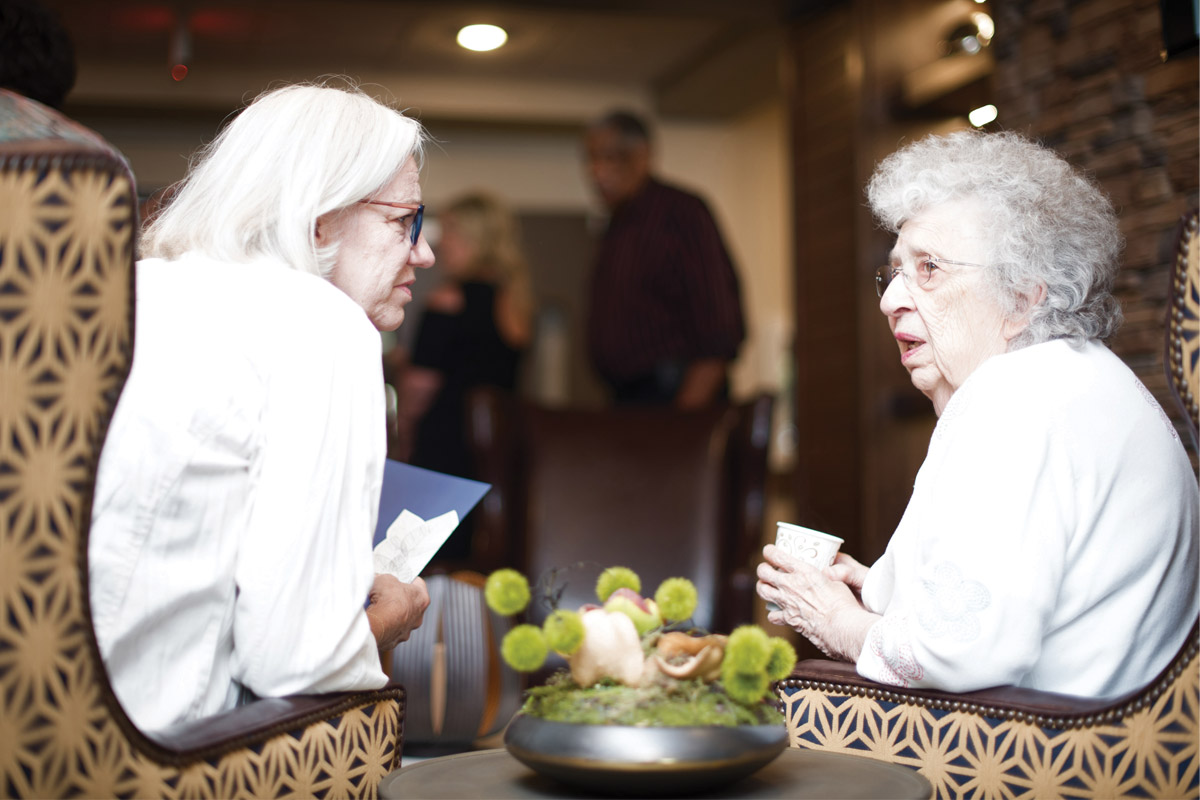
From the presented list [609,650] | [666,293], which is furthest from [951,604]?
[666,293]

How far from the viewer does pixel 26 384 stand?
0.97m

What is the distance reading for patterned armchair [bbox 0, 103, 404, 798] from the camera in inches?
37.8

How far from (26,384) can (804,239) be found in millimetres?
3950

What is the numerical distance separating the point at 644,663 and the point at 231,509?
0.48m

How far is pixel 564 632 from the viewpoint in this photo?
0.99 metres

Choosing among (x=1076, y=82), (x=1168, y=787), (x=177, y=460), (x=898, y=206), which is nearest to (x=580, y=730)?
(x=177, y=460)

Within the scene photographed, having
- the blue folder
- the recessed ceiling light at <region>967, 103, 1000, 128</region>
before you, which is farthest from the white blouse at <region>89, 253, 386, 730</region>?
the recessed ceiling light at <region>967, 103, 1000, 128</region>

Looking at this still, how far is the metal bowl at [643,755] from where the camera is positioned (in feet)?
3.26

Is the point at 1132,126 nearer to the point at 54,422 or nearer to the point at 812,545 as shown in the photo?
the point at 812,545

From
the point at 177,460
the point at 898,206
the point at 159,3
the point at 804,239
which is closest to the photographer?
the point at 177,460

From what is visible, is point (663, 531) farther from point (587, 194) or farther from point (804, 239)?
point (587, 194)

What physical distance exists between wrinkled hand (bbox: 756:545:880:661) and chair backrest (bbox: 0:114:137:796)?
88cm

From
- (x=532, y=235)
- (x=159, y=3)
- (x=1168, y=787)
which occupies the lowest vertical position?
(x=1168, y=787)

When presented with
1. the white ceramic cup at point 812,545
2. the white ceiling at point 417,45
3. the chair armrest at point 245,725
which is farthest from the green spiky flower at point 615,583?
the white ceiling at point 417,45
